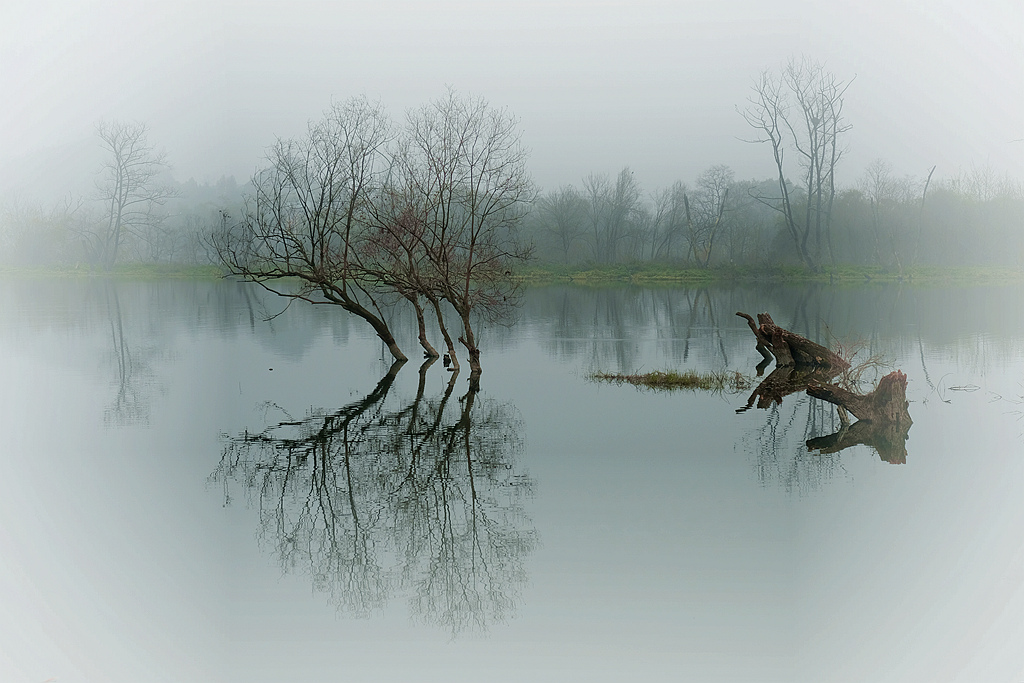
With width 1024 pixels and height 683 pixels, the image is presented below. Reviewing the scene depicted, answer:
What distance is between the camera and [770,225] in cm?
6975

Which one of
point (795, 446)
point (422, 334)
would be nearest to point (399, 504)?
point (795, 446)

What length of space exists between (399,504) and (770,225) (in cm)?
Result: 6449

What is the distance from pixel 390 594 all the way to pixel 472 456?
471cm

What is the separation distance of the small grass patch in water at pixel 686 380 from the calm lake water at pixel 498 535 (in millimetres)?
→ 850

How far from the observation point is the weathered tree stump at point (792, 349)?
19.8m

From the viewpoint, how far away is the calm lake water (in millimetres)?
7035

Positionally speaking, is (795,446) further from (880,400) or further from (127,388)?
(127,388)

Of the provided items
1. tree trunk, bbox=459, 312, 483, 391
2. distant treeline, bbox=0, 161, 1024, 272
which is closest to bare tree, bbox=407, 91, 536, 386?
tree trunk, bbox=459, 312, 483, 391

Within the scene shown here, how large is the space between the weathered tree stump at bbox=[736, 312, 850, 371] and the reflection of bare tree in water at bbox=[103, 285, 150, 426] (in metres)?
12.6

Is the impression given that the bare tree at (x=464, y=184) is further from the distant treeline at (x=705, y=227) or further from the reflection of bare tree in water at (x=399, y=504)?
the distant treeline at (x=705, y=227)

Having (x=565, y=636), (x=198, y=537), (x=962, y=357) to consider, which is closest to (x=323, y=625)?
(x=565, y=636)

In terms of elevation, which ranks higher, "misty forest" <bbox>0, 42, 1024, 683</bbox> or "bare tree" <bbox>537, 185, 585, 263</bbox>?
"bare tree" <bbox>537, 185, 585, 263</bbox>

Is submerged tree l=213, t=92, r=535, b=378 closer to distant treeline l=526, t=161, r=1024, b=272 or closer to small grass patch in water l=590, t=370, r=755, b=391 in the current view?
small grass patch in water l=590, t=370, r=755, b=391

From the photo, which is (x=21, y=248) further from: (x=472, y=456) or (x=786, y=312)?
(x=472, y=456)
